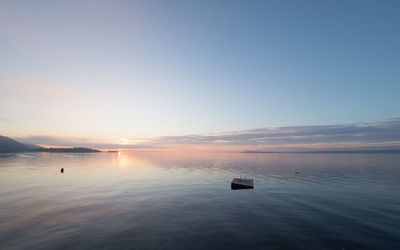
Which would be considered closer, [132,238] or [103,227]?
[132,238]

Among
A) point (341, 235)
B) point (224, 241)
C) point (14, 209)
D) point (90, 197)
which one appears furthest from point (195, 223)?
point (14, 209)

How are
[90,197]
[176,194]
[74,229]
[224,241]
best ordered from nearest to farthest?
[224,241] < [74,229] < [90,197] < [176,194]

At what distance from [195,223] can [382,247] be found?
20.2 m

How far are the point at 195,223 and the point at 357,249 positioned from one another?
17.5 metres

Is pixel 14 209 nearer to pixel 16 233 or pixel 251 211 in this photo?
pixel 16 233

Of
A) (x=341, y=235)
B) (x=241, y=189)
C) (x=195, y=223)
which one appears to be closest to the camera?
(x=341, y=235)

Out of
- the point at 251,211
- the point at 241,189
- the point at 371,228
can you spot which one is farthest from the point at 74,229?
the point at 371,228

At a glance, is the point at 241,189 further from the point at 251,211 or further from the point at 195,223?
the point at 195,223

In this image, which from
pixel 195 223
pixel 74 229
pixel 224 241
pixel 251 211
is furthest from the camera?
pixel 251 211

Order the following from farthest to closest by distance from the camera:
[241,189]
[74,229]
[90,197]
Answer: [241,189] < [90,197] < [74,229]

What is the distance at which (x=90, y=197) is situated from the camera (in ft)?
116

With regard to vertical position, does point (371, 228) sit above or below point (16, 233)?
below

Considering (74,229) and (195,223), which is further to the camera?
(195,223)

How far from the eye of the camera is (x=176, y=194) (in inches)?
1489
